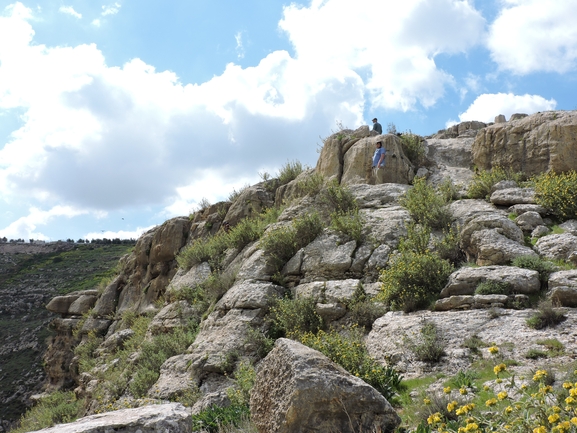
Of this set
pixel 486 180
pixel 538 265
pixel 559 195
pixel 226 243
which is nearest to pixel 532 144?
pixel 486 180

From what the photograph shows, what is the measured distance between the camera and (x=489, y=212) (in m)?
10.4

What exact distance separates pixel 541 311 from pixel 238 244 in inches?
346

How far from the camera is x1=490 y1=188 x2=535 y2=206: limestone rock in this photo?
10.8 metres

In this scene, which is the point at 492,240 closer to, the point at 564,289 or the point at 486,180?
the point at 564,289

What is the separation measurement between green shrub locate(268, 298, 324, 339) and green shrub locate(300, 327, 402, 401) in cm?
151

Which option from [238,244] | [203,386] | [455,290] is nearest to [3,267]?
[238,244]

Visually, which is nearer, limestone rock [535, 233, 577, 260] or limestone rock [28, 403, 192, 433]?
limestone rock [28, 403, 192, 433]

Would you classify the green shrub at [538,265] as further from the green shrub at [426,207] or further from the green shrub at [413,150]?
the green shrub at [413,150]

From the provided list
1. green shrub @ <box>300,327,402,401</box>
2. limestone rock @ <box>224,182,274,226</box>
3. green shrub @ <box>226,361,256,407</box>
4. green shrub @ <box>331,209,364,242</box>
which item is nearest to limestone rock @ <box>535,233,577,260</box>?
green shrub @ <box>331,209,364,242</box>

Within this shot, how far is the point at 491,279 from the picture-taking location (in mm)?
7945

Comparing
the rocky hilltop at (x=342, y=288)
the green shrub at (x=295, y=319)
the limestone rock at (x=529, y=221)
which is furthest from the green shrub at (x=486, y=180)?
the green shrub at (x=295, y=319)

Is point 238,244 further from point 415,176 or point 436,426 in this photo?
point 436,426

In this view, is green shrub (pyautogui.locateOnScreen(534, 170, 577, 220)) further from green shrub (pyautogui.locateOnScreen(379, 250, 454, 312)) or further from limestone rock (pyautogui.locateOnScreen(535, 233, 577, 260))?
green shrub (pyautogui.locateOnScreen(379, 250, 454, 312))

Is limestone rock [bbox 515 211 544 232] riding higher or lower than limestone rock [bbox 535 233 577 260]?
higher
